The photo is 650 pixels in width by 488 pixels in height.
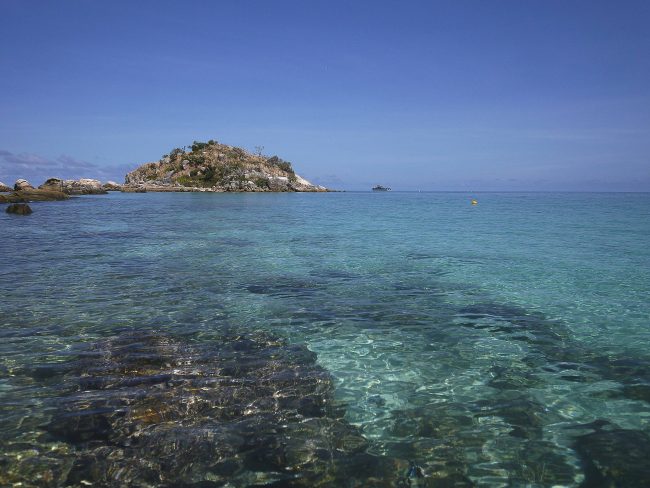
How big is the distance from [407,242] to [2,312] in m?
23.5

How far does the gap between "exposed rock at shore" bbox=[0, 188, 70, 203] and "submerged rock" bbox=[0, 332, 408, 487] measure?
75.3 metres

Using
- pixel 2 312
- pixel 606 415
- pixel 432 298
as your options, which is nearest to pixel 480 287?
pixel 432 298

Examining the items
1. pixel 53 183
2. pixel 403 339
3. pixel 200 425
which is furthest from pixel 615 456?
pixel 53 183

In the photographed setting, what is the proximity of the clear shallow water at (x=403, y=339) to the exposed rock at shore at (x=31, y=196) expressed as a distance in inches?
2200

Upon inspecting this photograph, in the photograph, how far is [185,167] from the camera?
648ft

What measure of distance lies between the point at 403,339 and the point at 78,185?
553 feet

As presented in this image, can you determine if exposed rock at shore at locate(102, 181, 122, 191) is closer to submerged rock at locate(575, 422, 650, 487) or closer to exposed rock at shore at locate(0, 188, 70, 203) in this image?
exposed rock at shore at locate(0, 188, 70, 203)

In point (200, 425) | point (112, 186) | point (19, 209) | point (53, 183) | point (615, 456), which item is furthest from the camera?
point (112, 186)

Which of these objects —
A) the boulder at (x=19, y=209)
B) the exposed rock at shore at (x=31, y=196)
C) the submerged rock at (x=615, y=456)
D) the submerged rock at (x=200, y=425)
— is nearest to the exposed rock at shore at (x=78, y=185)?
the exposed rock at shore at (x=31, y=196)

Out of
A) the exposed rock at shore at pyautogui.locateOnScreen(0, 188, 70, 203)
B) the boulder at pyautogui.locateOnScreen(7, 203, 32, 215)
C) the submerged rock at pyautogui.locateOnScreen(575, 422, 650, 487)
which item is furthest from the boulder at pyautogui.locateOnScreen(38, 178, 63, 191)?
the submerged rock at pyautogui.locateOnScreen(575, 422, 650, 487)

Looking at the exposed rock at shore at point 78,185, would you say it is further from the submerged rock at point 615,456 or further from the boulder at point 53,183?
the submerged rock at point 615,456

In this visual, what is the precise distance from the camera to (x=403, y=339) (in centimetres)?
1057

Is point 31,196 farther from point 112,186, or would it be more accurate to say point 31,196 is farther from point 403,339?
point 112,186

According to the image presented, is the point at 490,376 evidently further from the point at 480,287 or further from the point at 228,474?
the point at 480,287
